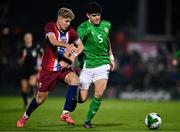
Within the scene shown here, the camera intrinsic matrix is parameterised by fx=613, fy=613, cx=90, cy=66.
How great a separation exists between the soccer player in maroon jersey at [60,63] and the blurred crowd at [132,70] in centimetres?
1422

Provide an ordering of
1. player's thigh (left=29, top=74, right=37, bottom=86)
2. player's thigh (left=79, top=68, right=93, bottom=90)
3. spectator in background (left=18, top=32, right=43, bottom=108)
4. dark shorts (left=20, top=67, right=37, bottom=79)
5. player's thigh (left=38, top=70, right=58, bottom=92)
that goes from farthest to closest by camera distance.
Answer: player's thigh (left=29, top=74, right=37, bottom=86), dark shorts (left=20, top=67, right=37, bottom=79), spectator in background (left=18, top=32, right=43, bottom=108), player's thigh (left=79, top=68, right=93, bottom=90), player's thigh (left=38, top=70, right=58, bottom=92)

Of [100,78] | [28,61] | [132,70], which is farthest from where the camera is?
[132,70]

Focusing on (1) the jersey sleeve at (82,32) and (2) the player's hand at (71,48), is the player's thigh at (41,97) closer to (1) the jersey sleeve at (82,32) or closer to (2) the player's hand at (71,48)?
(2) the player's hand at (71,48)

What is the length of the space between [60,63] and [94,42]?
88 cm

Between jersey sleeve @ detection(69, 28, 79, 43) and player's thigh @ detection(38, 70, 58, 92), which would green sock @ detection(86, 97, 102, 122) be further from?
jersey sleeve @ detection(69, 28, 79, 43)

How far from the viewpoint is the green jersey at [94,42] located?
11891mm

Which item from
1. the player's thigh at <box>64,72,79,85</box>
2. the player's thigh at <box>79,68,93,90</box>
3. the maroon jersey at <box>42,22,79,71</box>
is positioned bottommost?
the player's thigh at <box>79,68,93,90</box>

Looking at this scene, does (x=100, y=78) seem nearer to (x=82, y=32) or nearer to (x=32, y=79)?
(x=82, y=32)

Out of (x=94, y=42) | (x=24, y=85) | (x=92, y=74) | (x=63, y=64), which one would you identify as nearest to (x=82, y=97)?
(x=92, y=74)

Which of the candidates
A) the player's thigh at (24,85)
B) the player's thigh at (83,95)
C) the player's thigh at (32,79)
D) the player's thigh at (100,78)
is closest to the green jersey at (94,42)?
the player's thigh at (100,78)

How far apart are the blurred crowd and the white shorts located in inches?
537

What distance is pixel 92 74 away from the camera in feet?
39.4

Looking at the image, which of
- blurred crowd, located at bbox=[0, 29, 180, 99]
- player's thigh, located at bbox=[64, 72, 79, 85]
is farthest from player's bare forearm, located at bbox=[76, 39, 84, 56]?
blurred crowd, located at bbox=[0, 29, 180, 99]

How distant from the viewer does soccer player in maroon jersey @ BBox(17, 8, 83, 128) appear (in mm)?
11359
